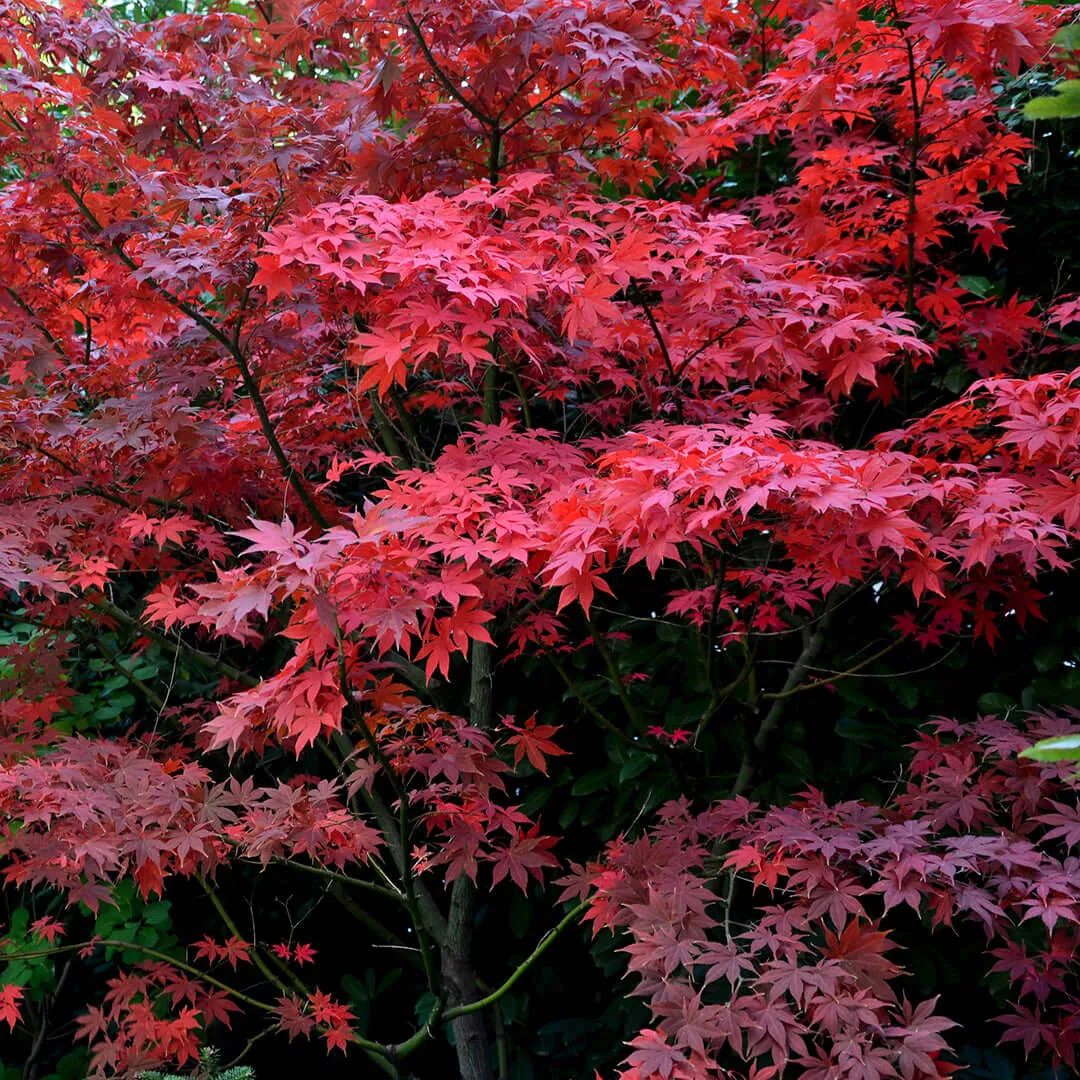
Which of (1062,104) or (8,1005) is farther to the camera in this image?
(8,1005)

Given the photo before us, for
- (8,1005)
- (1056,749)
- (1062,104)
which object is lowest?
(8,1005)

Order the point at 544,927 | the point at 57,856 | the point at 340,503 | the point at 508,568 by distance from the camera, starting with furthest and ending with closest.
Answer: the point at 340,503 → the point at 544,927 → the point at 508,568 → the point at 57,856

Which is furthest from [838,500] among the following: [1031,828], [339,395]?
[339,395]

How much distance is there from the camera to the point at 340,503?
3930 mm

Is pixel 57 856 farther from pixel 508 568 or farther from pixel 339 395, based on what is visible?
pixel 339 395

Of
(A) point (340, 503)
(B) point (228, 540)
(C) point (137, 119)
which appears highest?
(C) point (137, 119)

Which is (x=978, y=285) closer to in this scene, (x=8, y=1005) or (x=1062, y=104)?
(x=1062, y=104)

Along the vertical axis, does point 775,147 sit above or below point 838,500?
above

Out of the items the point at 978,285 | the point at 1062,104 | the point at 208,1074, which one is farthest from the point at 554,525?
the point at 978,285

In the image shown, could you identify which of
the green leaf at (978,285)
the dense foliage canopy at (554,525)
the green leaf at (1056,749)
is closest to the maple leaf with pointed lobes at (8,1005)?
the dense foliage canopy at (554,525)

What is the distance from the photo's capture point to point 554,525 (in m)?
1.93

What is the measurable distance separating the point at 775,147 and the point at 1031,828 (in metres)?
2.64

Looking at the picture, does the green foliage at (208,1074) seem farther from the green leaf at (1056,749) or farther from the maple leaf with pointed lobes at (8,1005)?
the green leaf at (1056,749)

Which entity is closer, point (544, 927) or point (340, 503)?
point (544, 927)
